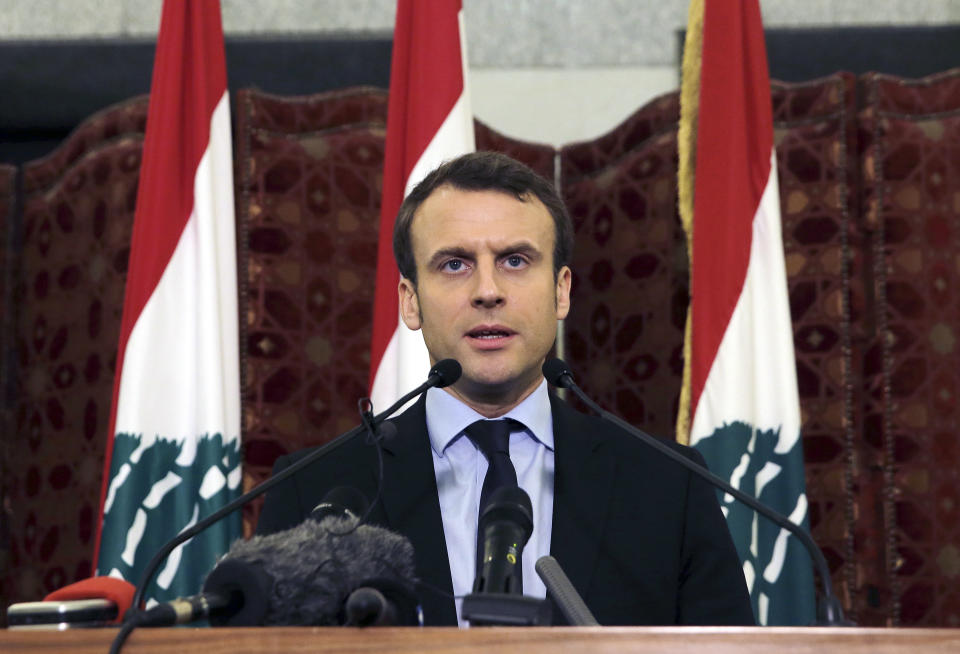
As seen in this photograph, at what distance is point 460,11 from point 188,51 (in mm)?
744

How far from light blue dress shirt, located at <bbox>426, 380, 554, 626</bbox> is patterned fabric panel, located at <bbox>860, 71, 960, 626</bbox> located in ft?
4.84

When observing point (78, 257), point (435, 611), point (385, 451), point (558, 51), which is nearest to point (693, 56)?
point (558, 51)

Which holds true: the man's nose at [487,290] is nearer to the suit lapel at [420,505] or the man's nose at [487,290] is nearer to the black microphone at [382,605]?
the suit lapel at [420,505]

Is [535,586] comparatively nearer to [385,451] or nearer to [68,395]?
[385,451]

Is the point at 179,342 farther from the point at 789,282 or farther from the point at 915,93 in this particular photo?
the point at 915,93

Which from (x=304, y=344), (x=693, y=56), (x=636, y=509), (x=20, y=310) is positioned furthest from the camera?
(x=20, y=310)

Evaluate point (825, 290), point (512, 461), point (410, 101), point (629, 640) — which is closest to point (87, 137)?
point (410, 101)

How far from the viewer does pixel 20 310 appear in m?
3.60

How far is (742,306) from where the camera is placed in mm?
2740

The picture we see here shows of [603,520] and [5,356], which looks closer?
[603,520]

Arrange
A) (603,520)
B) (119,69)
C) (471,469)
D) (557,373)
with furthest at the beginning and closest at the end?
(119,69), (471,469), (603,520), (557,373)

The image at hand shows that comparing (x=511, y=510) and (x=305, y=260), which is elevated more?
(x=305, y=260)

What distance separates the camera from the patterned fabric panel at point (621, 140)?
3266mm

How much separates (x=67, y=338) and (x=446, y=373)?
2.28 m
